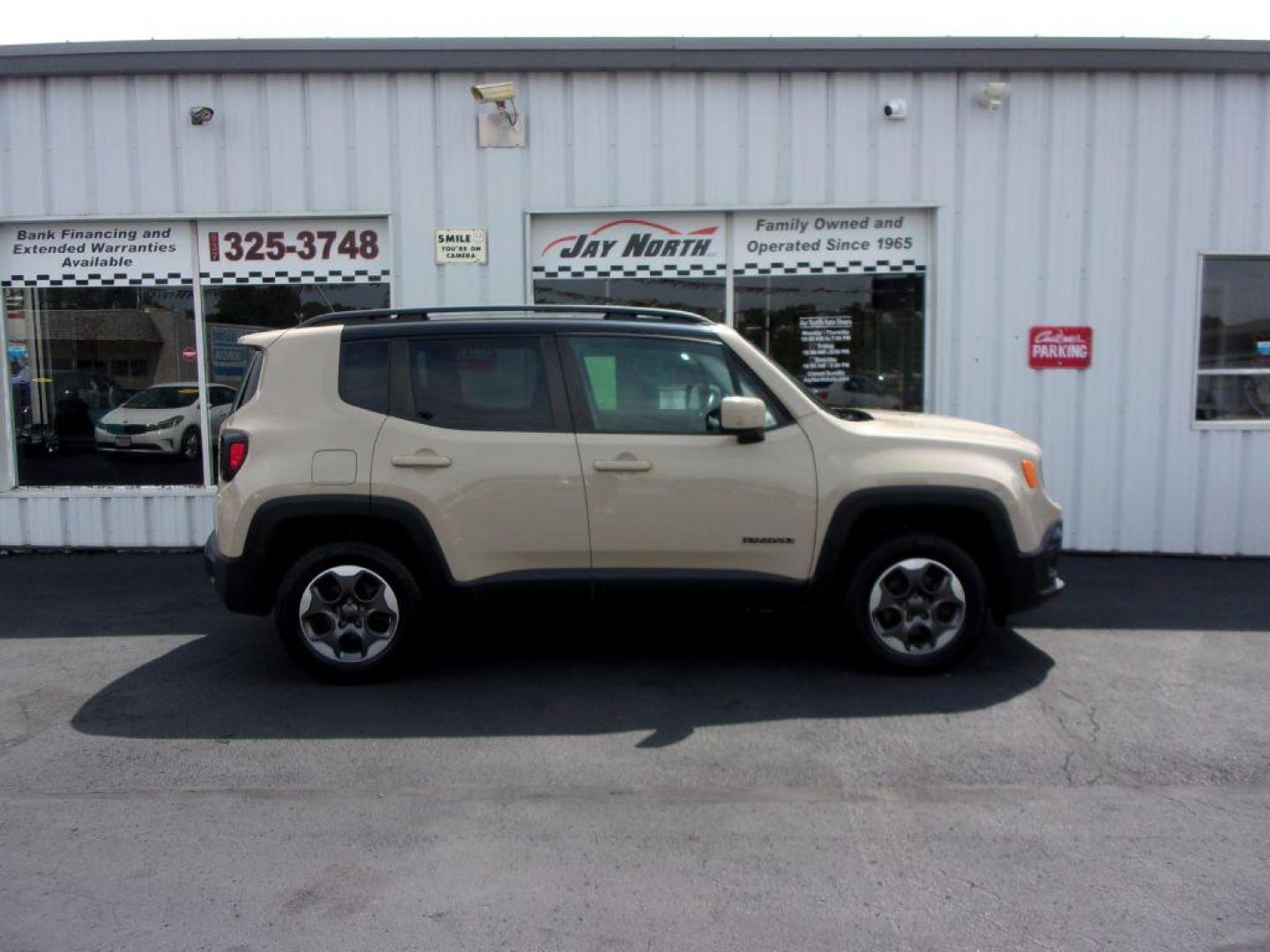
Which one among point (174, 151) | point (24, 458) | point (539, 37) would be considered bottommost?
point (24, 458)

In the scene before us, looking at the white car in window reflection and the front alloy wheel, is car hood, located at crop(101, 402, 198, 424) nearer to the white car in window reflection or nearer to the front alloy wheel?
the white car in window reflection

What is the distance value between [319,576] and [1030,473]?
3.78m

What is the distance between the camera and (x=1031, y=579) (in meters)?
5.20

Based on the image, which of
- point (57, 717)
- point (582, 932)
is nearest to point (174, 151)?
point (57, 717)

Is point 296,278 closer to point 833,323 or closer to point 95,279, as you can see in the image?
point 95,279

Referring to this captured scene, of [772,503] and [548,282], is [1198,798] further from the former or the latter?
[548,282]

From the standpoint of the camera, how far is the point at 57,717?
16.2ft

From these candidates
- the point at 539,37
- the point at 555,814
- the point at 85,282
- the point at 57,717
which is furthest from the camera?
the point at 85,282

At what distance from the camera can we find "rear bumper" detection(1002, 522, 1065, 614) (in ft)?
17.0

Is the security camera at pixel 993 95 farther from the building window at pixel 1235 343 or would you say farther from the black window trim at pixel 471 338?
the black window trim at pixel 471 338

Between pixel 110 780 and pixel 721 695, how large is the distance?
9.23 ft

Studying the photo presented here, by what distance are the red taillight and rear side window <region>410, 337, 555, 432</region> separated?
90cm

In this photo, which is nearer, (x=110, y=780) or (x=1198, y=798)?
(x=1198, y=798)

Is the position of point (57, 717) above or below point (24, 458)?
below
